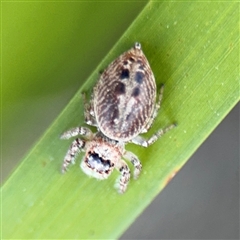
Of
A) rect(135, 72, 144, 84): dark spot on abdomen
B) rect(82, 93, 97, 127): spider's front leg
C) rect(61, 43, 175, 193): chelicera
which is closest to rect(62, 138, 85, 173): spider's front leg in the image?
rect(61, 43, 175, 193): chelicera

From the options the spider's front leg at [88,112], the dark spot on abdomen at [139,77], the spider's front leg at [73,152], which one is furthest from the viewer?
the spider's front leg at [73,152]

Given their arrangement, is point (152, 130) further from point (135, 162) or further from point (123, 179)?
point (123, 179)

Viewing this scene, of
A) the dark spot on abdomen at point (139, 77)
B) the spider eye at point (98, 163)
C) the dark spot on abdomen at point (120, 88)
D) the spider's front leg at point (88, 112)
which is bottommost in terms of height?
the spider eye at point (98, 163)

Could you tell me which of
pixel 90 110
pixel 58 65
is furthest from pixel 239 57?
pixel 58 65

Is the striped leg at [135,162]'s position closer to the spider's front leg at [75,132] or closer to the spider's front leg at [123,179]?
the spider's front leg at [123,179]

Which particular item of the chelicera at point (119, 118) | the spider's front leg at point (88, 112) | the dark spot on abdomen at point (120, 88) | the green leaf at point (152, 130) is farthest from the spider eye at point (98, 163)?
the dark spot on abdomen at point (120, 88)

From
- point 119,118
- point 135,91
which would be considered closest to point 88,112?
point 119,118

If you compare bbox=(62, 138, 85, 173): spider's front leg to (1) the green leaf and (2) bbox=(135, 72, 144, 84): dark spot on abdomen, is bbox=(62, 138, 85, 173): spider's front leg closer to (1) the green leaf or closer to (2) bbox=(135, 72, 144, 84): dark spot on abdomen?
(1) the green leaf
